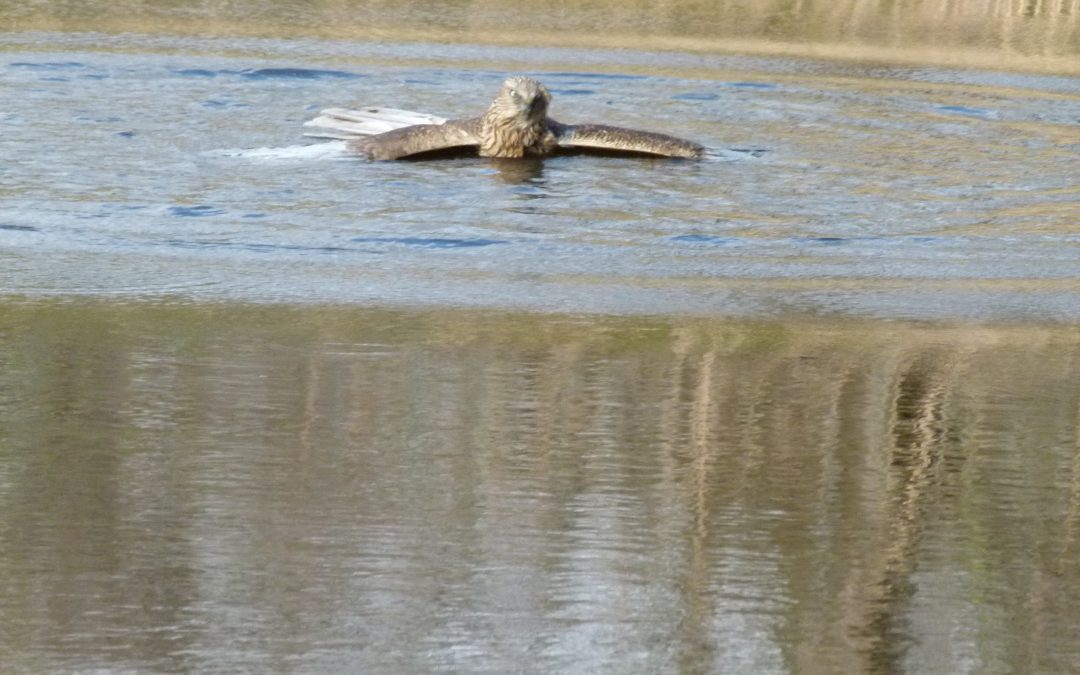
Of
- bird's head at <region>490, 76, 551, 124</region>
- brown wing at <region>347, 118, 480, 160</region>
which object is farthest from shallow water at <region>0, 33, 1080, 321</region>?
bird's head at <region>490, 76, 551, 124</region>

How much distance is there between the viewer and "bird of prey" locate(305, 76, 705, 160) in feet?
35.5

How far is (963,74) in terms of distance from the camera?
1462 centimetres

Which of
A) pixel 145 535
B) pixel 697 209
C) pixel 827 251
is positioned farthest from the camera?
pixel 697 209

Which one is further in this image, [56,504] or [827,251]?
[827,251]

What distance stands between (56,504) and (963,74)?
11.0 metres

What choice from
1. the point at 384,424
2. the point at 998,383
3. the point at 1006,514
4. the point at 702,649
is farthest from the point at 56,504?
the point at 998,383

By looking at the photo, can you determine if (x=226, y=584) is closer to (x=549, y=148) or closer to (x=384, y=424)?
(x=384, y=424)

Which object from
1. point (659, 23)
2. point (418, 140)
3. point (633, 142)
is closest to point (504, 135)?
point (418, 140)

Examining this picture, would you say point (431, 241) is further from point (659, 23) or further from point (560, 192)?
point (659, 23)

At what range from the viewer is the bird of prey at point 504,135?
10828 millimetres

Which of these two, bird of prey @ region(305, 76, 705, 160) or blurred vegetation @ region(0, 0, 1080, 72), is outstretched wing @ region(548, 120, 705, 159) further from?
blurred vegetation @ region(0, 0, 1080, 72)

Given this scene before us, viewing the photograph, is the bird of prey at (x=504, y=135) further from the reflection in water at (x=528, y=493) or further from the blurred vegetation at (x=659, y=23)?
the blurred vegetation at (x=659, y=23)

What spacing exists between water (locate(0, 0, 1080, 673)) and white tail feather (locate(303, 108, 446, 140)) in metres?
0.26

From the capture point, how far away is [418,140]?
10898 millimetres
